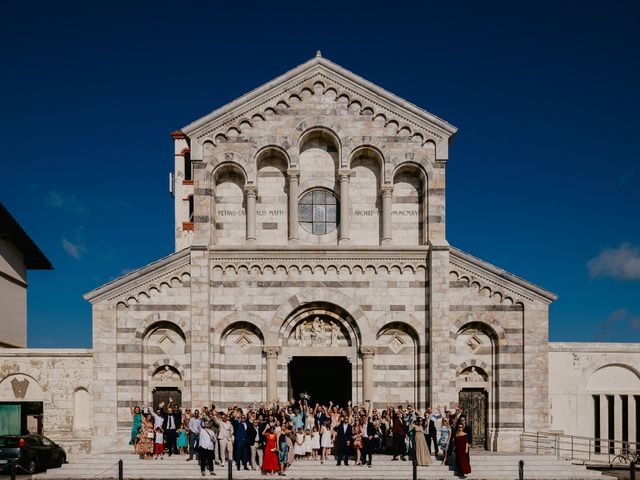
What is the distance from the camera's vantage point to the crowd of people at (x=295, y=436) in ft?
70.4

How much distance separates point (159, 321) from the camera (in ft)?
86.3

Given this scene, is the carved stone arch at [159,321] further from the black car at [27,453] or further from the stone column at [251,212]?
the black car at [27,453]

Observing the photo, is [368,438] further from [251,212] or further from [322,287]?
[251,212]

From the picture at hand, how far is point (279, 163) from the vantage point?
27875 millimetres

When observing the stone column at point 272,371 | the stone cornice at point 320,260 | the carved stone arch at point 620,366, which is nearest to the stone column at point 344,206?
the stone cornice at point 320,260

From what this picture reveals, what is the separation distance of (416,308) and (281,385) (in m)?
6.09

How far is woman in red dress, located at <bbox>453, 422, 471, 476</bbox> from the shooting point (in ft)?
69.7

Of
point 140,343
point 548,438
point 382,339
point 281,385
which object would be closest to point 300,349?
point 281,385

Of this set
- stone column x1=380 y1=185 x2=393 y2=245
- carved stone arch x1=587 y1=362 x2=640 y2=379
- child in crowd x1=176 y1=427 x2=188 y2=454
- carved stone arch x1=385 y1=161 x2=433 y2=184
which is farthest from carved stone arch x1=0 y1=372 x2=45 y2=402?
carved stone arch x1=587 y1=362 x2=640 y2=379

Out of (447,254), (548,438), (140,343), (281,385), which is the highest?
(447,254)

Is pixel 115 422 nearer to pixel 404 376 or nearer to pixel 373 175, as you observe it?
pixel 404 376

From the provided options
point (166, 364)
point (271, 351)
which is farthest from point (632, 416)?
point (166, 364)

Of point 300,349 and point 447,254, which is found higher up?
point 447,254

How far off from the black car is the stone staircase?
1591mm
